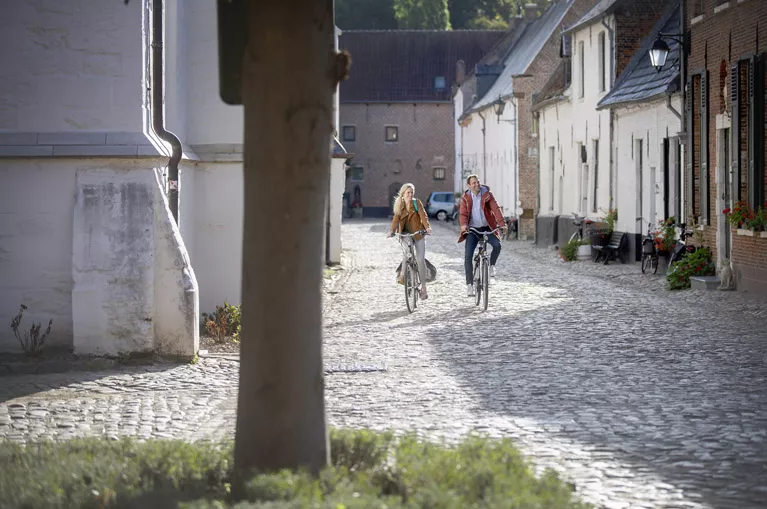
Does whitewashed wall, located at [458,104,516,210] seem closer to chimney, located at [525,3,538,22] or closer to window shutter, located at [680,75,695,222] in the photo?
chimney, located at [525,3,538,22]

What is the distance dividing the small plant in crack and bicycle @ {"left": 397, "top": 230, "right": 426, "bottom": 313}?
614 centimetres

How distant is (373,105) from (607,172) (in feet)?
151

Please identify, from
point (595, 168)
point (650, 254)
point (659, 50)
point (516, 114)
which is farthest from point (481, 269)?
point (516, 114)

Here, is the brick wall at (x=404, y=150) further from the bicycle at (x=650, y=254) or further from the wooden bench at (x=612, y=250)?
the bicycle at (x=650, y=254)

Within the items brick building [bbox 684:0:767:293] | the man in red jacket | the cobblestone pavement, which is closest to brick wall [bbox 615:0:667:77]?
brick building [bbox 684:0:767:293]

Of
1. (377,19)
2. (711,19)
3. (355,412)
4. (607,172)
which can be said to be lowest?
(355,412)

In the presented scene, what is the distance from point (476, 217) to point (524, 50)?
37.8 metres

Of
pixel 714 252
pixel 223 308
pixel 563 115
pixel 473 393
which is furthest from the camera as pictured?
pixel 563 115

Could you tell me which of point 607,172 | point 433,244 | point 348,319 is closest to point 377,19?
point 433,244

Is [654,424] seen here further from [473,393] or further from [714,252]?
[714,252]

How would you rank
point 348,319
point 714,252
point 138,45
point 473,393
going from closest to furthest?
1. point 473,393
2. point 138,45
3. point 348,319
4. point 714,252

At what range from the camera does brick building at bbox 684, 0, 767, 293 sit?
18.4 metres

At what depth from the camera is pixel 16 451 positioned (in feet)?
20.2

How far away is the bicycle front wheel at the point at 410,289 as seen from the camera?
53.9ft
